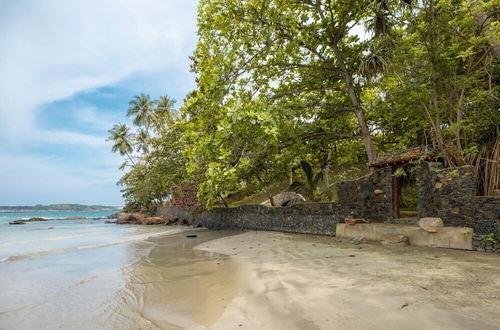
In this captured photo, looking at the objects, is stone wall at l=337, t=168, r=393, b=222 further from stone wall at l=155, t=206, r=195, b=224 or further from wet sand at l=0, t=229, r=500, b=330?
stone wall at l=155, t=206, r=195, b=224

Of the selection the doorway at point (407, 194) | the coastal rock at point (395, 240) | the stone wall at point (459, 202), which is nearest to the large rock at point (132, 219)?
the doorway at point (407, 194)

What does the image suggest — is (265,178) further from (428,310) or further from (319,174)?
(428,310)

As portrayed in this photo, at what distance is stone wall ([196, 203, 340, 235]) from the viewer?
1091 cm

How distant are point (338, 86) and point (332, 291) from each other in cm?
957

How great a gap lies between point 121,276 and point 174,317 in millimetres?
3347

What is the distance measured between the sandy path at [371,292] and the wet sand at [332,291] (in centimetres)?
1

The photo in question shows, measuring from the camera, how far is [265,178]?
1377 centimetres

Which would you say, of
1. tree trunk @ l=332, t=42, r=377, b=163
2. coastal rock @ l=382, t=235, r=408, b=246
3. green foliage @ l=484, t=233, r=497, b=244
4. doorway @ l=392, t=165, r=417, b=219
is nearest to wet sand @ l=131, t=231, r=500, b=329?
green foliage @ l=484, t=233, r=497, b=244

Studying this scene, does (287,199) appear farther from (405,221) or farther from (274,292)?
(274,292)

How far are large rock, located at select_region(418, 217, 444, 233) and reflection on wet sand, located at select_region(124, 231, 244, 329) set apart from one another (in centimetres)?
508

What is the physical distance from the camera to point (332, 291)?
4117 millimetres

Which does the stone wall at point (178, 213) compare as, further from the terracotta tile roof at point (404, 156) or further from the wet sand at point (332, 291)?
the wet sand at point (332, 291)

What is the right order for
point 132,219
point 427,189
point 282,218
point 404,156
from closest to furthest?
point 427,189, point 404,156, point 282,218, point 132,219

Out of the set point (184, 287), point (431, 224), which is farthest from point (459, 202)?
point (184, 287)
